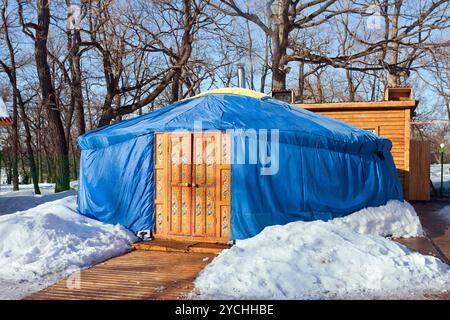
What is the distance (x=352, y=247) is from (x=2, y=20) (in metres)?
18.0

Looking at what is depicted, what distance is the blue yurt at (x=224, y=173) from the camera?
6273 millimetres

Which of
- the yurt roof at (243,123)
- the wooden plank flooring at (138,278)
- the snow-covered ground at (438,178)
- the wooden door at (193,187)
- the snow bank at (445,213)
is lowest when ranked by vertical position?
the snow bank at (445,213)

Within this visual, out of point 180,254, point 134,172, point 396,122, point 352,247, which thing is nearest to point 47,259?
point 180,254

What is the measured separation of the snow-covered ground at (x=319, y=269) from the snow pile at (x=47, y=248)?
156 cm

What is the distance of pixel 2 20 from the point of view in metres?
18.1

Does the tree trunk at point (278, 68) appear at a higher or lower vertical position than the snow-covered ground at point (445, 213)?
higher

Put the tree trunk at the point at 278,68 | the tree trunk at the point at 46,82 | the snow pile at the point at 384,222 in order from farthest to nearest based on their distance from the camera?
the tree trunk at the point at 278,68, the tree trunk at the point at 46,82, the snow pile at the point at 384,222

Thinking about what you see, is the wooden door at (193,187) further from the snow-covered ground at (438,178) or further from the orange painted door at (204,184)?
the snow-covered ground at (438,178)

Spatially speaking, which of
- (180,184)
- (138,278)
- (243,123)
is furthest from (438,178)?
(138,278)

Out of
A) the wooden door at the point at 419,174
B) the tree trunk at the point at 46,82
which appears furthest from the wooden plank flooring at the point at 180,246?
the tree trunk at the point at 46,82

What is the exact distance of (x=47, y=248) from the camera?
5.26 metres

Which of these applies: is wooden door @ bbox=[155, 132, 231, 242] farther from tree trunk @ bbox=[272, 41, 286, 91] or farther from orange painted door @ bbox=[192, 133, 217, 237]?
tree trunk @ bbox=[272, 41, 286, 91]

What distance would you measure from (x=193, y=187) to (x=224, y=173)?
487mm

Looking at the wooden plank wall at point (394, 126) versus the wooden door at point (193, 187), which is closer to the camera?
the wooden door at point (193, 187)
